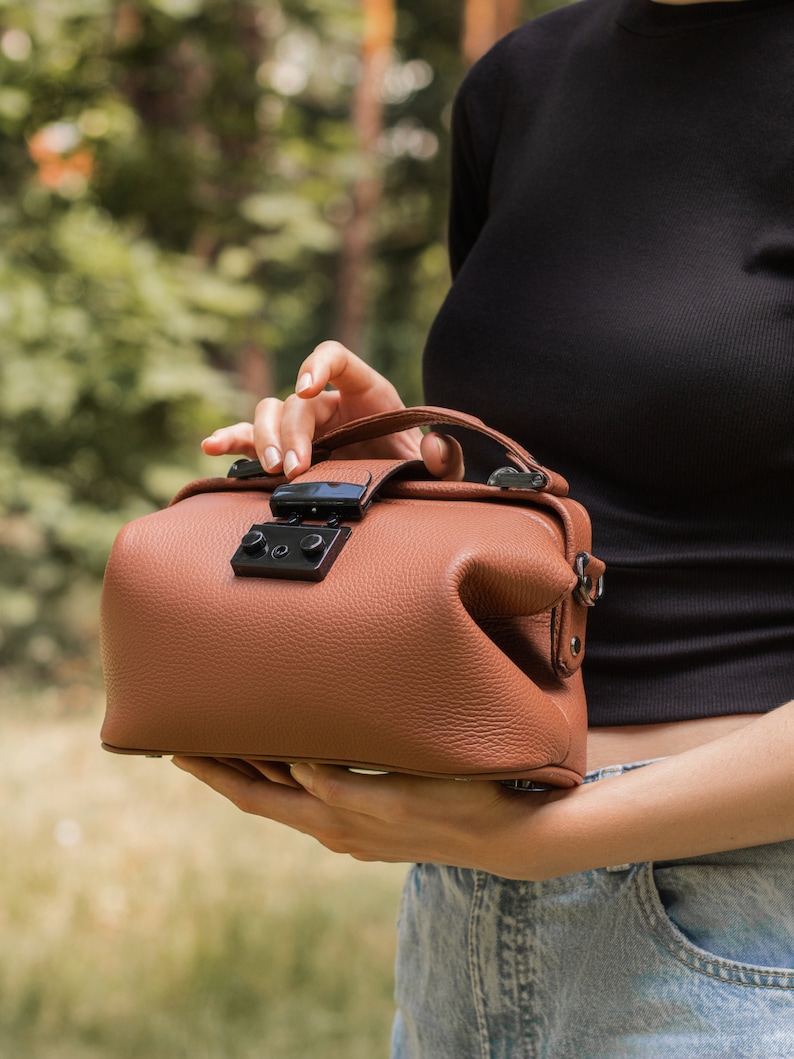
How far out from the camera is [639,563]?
122cm

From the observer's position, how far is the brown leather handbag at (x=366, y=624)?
992 mm

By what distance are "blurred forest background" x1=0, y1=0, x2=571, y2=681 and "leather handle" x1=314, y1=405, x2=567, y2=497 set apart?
5.29 metres

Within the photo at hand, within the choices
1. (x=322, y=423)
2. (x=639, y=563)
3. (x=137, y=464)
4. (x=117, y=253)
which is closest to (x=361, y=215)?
(x=117, y=253)

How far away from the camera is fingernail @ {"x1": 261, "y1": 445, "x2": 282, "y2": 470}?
122 cm

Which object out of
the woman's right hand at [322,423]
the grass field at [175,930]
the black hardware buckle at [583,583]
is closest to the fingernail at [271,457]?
the woman's right hand at [322,423]

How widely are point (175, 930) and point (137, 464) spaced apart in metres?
3.41

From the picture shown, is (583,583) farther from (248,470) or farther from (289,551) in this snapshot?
(248,470)

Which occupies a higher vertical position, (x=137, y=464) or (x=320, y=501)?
(x=320, y=501)

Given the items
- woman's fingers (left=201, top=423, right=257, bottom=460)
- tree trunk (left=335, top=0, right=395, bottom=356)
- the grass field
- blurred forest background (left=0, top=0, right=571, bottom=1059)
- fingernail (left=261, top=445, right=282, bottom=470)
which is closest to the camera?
fingernail (left=261, top=445, right=282, bottom=470)

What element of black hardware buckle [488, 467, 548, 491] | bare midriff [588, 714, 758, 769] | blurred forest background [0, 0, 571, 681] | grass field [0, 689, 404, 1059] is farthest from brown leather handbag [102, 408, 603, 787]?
blurred forest background [0, 0, 571, 681]

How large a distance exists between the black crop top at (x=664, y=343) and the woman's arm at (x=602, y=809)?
123mm

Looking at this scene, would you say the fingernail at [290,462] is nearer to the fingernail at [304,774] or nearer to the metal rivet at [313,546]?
the metal rivet at [313,546]

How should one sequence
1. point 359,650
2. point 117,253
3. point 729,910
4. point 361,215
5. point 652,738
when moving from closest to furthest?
1. point 359,650
2. point 729,910
3. point 652,738
4. point 117,253
5. point 361,215

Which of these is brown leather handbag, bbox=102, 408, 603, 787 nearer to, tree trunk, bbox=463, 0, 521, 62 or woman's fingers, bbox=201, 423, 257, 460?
woman's fingers, bbox=201, 423, 257, 460
